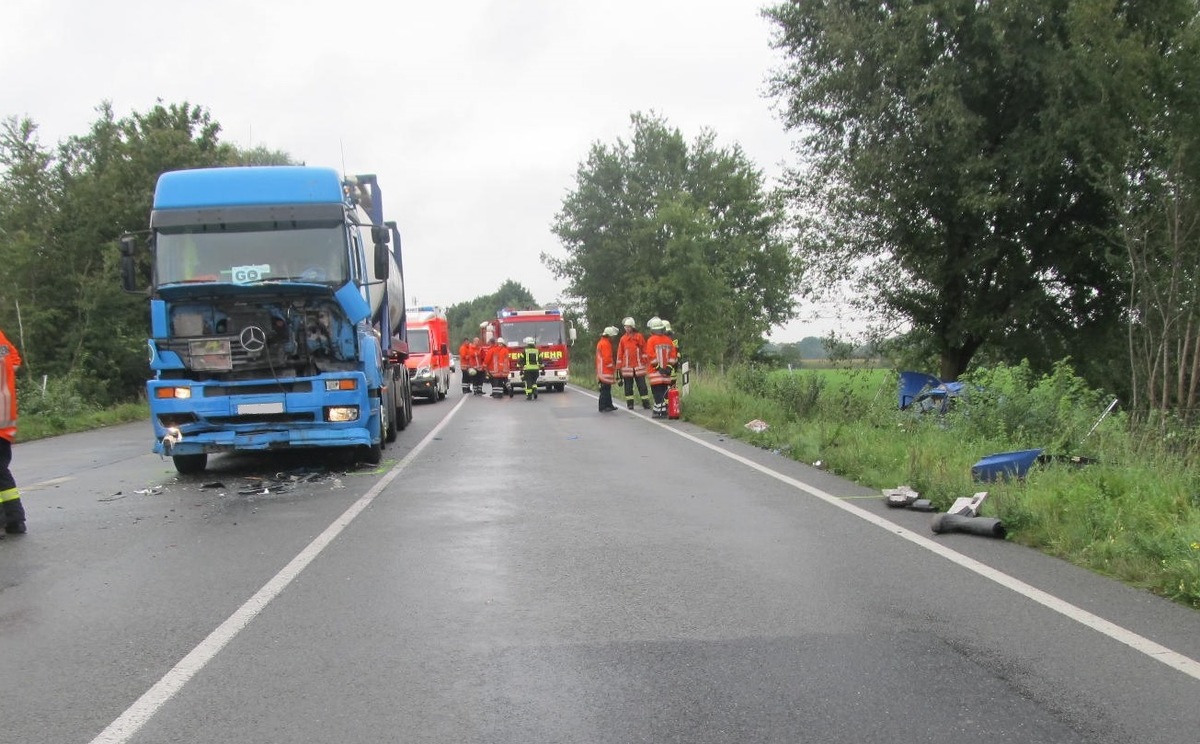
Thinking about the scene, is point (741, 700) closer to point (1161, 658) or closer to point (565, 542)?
point (1161, 658)

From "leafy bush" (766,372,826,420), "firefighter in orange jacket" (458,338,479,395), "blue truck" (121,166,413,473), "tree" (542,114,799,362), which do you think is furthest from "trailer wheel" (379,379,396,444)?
"tree" (542,114,799,362)

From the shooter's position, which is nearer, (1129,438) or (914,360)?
(1129,438)

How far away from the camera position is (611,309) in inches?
2331

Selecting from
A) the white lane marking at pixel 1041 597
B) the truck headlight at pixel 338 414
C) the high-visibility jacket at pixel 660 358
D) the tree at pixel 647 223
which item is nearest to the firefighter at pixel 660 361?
the high-visibility jacket at pixel 660 358

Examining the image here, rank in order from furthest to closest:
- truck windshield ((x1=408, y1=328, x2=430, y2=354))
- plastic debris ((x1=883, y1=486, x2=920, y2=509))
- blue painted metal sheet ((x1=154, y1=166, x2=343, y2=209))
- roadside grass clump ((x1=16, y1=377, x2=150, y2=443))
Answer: truck windshield ((x1=408, y1=328, x2=430, y2=354)) → roadside grass clump ((x1=16, y1=377, x2=150, y2=443)) → blue painted metal sheet ((x1=154, y1=166, x2=343, y2=209)) → plastic debris ((x1=883, y1=486, x2=920, y2=509))

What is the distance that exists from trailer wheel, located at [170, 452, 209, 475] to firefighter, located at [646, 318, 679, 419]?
32.4 feet

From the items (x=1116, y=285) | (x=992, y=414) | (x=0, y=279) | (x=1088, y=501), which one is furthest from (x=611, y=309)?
(x=1088, y=501)

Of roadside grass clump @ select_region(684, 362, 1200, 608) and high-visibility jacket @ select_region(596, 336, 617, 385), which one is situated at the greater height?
high-visibility jacket @ select_region(596, 336, 617, 385)

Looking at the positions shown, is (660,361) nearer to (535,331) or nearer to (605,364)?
(605,364)

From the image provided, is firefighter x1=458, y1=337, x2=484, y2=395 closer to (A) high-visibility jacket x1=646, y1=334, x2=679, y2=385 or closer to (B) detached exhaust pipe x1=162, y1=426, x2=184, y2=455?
(A) high-visibility jacket x1=646, y1=334, x2=679, y2=385

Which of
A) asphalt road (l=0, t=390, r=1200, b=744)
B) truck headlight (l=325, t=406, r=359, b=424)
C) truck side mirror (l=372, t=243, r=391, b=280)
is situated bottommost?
asphalt road (l=0, t=390, r=1200, b=744)

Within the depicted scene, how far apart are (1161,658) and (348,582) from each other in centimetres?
449

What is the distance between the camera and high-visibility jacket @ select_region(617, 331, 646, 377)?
22.3 metres

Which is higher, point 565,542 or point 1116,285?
point 1116,285
